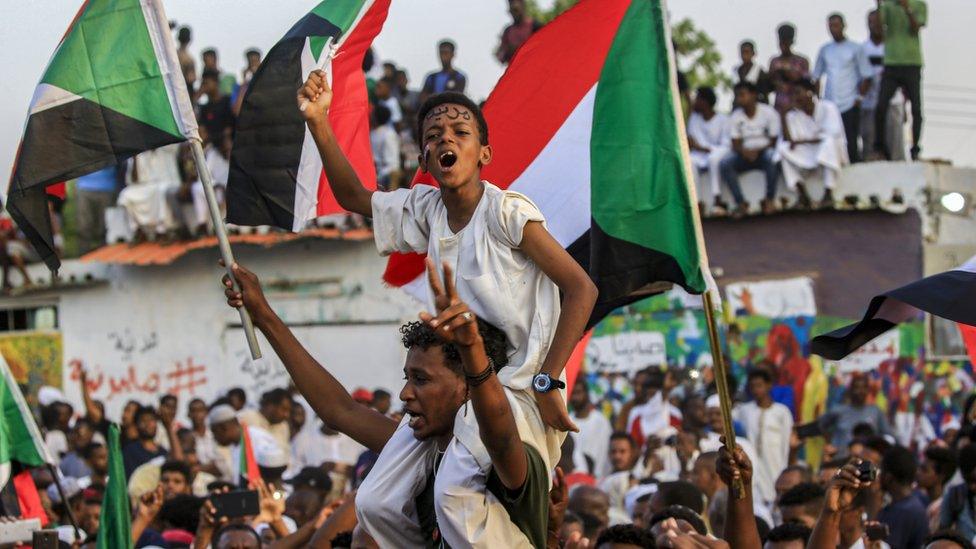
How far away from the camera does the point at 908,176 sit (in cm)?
1641

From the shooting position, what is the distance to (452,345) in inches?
161

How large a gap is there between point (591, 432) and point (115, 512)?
7.01m

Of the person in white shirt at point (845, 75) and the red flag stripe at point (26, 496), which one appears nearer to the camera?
the red flag stripe at point (26, 496)

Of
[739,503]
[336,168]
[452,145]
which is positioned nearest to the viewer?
[452,145]

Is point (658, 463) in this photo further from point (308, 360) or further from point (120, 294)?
point (120, 294)

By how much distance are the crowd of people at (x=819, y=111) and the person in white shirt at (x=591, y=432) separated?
3.91 m

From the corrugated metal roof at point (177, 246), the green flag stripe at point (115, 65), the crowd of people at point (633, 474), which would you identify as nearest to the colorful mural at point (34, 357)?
the corrugated metal roof at point (177, 246)

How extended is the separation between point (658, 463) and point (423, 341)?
7808mm

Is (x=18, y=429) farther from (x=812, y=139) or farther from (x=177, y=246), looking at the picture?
(x=177, y=246)

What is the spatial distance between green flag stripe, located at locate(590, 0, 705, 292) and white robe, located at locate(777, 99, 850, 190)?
9.80m

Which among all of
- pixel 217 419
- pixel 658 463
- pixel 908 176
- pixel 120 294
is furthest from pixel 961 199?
pixel 120 294

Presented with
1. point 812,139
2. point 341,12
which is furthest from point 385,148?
point 341,12

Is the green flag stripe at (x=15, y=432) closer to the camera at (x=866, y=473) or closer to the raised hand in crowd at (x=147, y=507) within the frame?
the raised hand in crowd at (x=147, y=507)

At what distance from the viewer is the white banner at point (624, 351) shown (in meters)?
16.5
